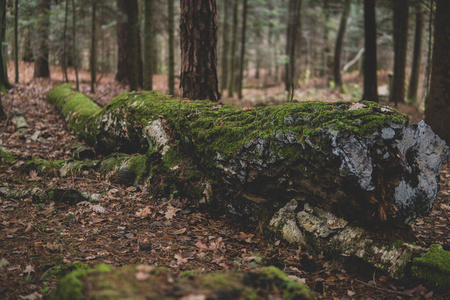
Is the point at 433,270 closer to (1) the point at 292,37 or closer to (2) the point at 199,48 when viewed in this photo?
(2) the point at 199,48

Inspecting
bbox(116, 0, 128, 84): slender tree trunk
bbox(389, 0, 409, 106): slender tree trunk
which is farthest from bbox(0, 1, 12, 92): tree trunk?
bbox(389, 0, 409, 106): slender tree trunk

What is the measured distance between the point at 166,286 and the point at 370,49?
9.98 metres

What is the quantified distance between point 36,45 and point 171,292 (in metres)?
16.8

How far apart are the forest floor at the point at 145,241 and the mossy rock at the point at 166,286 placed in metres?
1.24

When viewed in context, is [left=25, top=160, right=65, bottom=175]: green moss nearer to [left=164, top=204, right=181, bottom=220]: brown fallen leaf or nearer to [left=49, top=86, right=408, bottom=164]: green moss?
[left=49, top=86, right=408, bottom=164]: green moss

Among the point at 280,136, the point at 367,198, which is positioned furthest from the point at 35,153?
the point at 367,198

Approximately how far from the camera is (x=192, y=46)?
20.1ft

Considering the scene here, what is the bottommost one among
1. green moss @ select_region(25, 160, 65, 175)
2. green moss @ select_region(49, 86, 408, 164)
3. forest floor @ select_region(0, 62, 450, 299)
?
forest floor @ select_region(0, 62, 450, 299)

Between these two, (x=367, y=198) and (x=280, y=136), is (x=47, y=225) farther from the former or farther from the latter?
(x=367, y=198)

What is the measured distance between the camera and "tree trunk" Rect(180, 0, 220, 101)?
6.02m

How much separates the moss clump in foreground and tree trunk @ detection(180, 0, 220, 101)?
15.3 ft

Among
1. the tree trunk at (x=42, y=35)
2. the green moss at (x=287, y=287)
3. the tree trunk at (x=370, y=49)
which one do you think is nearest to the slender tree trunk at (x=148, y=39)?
the tree trunk at (x=42, y=35)

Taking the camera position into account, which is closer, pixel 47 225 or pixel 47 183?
pixel 47 225

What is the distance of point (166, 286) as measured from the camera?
1.77 m
